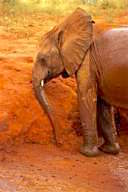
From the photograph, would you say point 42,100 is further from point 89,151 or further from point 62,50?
point 89,151

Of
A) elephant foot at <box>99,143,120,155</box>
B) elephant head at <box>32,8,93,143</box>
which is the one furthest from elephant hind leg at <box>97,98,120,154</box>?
elephant head at <box>32,8,93,143</box>

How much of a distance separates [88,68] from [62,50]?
1.18 feet

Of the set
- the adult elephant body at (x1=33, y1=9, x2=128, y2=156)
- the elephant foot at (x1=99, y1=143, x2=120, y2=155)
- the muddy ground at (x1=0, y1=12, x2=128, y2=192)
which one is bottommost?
the elephant foot at (x1=99, y1=143, x2=120, y2=155)

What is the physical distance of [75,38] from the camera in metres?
6.35

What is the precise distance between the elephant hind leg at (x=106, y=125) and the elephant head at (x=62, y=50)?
1.79 ft

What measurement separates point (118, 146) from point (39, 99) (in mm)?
1026

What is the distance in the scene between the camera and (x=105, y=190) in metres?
5.36

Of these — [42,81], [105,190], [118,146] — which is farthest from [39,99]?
[105,190]

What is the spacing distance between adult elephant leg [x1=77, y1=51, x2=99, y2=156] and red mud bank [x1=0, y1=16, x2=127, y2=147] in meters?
0.22

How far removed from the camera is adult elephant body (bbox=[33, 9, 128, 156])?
6.11m

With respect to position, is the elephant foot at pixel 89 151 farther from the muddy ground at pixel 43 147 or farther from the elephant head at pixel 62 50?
the elephant head at pixel 62 50

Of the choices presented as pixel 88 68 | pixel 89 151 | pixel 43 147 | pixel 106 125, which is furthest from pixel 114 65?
pixel 43 147

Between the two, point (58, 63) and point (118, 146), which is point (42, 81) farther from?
point (118, 146)

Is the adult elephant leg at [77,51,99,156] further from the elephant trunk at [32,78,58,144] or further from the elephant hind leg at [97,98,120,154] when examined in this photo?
the elephant trunk at [32,78,58,144]
